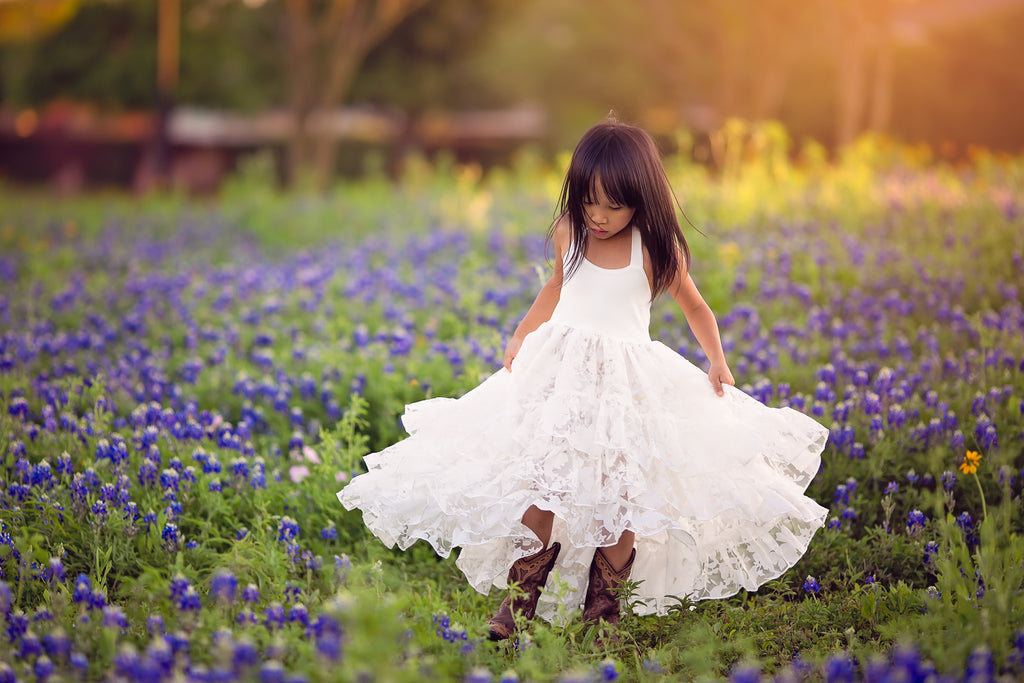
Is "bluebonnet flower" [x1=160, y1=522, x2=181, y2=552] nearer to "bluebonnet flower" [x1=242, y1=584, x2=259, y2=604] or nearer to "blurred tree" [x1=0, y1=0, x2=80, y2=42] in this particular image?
"bluebonnet flower" [x1=242, y1=584, x2=259, y2=604]

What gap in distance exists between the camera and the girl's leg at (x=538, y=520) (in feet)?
9.14

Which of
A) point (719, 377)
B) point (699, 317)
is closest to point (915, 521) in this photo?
point (719, 377)

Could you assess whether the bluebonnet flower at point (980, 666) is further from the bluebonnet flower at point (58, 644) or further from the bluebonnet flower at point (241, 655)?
the bluebonnet flower at point (58, 644)

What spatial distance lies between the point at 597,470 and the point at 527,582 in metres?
0.48

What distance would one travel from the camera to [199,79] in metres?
25.4

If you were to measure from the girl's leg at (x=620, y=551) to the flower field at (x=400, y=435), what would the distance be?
0.84 feet

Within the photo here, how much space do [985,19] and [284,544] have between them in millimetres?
21466

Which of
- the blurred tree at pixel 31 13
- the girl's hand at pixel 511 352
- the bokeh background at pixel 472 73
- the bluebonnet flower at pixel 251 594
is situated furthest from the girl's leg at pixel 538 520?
the blurred tree at pixel 31 13

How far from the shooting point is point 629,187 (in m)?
2.75

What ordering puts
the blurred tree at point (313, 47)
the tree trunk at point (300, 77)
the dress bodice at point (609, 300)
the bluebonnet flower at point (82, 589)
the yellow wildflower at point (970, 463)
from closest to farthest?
the bluebonnet flower at point (82, 589)
the dress bodice at point (609, 300)
the yellow wildflower at point (970, 463)
the tree trunk at point (300, 77)
the blurred tree at point (313, 47)

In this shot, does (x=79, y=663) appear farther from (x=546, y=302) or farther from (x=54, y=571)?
(x=546, y=302)

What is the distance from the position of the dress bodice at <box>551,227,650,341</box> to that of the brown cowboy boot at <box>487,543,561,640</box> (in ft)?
2.44

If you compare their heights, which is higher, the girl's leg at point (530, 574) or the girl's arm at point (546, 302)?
the girl's arm at point (546, 302)

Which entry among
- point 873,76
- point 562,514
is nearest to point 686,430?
point 562,514
